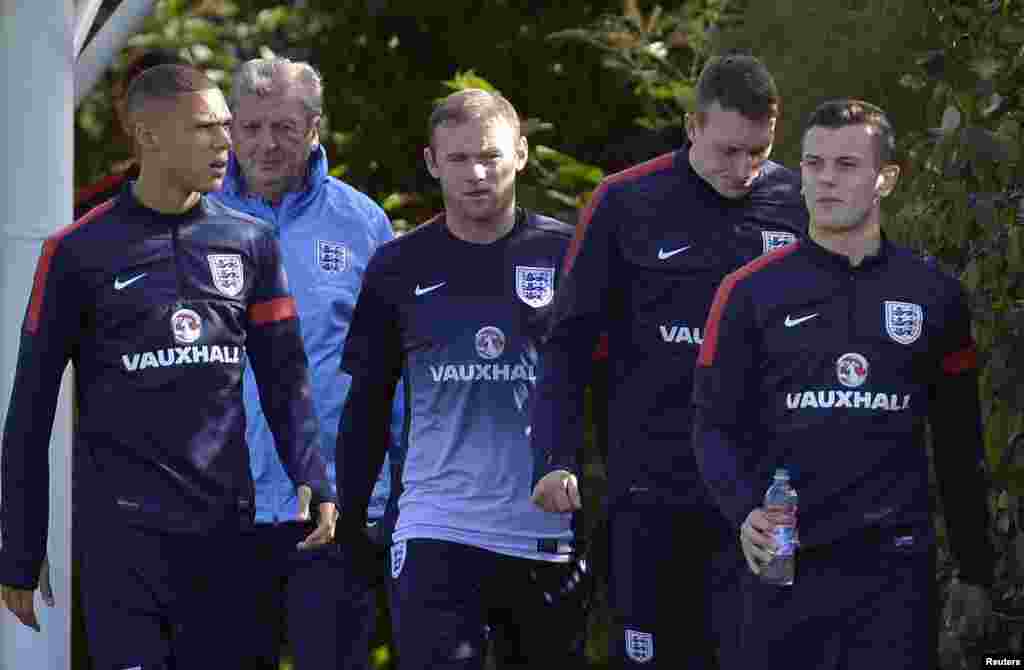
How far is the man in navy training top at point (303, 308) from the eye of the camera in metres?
8.16

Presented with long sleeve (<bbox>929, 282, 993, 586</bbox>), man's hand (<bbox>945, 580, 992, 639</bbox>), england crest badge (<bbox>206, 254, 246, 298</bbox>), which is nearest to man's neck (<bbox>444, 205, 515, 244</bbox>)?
england crest badge (<bbox>206, 254, 246, 298</bbox>)

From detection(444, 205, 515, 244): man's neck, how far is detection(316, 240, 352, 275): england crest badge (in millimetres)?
648

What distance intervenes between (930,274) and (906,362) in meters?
0.27

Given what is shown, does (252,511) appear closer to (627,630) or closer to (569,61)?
(627,630)

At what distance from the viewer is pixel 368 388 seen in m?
7.99

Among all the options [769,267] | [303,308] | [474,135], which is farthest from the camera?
[303,308]

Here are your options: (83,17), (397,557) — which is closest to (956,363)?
(397,557)

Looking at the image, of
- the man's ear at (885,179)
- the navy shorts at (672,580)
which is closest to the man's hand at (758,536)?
the navy shorts at (672,580)

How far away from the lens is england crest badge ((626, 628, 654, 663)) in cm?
755

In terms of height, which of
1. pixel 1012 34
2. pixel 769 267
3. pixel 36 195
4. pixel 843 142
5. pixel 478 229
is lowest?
pixel 769 267

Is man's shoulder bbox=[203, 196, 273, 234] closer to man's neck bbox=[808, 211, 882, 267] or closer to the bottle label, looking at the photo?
man's neck bbox=[808, 211, 882, 267]

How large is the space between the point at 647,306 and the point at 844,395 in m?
0.92

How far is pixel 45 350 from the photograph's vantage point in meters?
7.41

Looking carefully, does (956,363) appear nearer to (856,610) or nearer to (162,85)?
(856,610)
